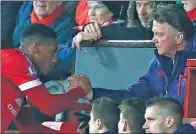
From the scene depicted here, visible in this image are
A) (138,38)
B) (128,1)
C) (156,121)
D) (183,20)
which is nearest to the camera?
(156,121)

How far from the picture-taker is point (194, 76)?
5.88 metres

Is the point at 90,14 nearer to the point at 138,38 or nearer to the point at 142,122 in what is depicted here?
the point at 138,38

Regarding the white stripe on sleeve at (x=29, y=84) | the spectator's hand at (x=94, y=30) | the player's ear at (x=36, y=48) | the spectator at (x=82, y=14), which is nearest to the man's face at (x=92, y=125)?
the white stripe on sleeve at (x=29, y=84)

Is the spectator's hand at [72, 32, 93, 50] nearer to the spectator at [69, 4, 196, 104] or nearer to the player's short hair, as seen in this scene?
the player's short hair

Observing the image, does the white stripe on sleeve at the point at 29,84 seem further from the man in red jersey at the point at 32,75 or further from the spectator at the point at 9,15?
the spectator at the point at 9,15

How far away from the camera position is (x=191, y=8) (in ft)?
22.0

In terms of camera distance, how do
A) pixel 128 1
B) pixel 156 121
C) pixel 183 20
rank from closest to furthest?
pixel 156 121 < pixel 183 20 < pixel 128 1

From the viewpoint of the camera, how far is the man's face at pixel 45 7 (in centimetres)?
763

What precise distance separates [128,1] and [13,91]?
143 centimetres

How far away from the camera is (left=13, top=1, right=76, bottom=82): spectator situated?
23.4 ft

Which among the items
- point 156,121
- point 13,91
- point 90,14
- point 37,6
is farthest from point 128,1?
point 156,121

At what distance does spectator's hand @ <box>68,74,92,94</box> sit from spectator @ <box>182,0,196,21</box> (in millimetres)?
926

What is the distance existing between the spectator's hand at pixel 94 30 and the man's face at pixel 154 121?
1.16m

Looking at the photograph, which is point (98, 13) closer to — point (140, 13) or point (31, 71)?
point (140, 13)
